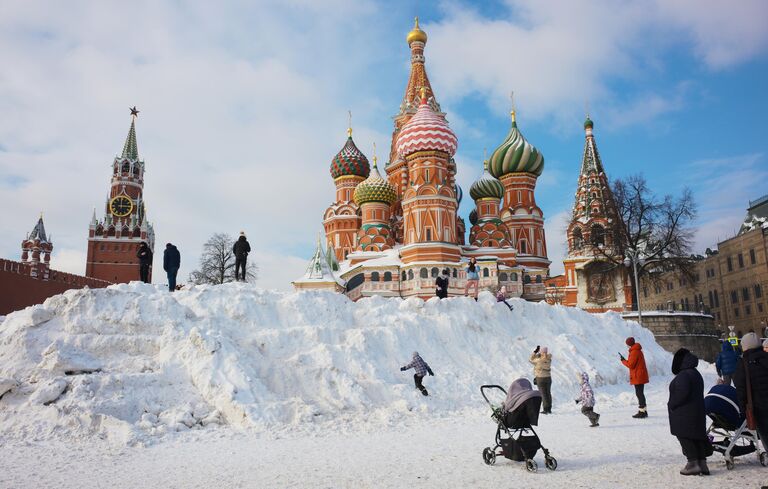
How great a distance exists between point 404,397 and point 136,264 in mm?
57543

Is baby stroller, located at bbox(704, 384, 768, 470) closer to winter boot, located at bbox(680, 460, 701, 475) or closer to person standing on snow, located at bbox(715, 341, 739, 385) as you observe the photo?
winter boot, located at bbox(680, 460, 701, 475)

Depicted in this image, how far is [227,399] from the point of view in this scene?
384 inches

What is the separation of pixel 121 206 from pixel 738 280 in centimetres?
6430

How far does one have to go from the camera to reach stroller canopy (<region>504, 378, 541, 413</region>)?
643cm

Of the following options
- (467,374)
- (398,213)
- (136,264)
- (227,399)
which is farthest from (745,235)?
(136,264)

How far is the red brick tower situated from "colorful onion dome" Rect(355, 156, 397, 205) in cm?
3221

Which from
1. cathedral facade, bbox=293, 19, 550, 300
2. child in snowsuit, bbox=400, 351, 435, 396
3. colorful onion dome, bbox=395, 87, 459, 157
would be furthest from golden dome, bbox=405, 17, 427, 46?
A: child in snowsuit, bbox=400, 351, 435, 396

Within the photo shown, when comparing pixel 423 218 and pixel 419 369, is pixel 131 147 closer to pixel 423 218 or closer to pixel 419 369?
pixel 423 218

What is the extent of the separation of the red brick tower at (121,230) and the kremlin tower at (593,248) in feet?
149

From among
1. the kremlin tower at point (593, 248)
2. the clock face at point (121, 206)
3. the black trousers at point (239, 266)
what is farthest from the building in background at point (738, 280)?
the clock face at point (121, 206)

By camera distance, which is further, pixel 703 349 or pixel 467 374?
pixel 703 349

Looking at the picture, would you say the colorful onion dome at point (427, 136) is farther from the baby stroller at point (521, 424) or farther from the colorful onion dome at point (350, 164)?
the baby stroller at point (521, 424)

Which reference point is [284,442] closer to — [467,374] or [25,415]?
[25,415]

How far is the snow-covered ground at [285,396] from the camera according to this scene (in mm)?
6438
